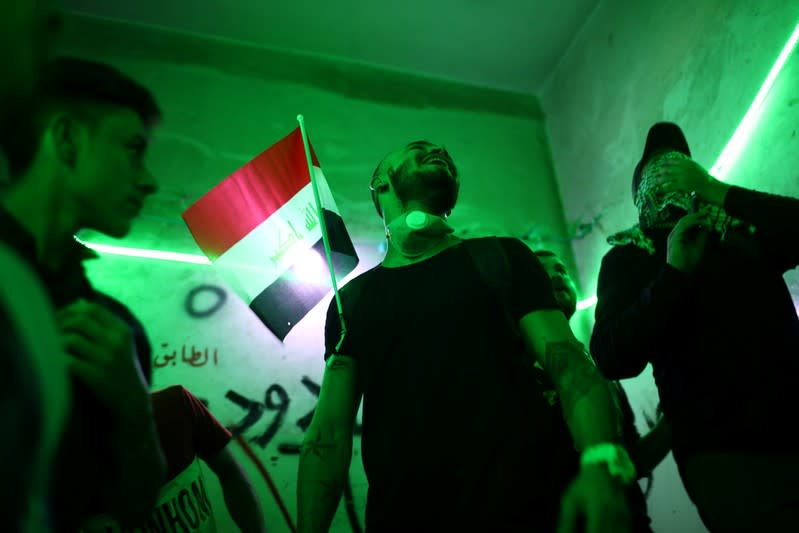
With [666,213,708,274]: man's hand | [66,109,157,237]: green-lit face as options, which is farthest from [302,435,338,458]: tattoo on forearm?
[666,213,708,274]: man's hand

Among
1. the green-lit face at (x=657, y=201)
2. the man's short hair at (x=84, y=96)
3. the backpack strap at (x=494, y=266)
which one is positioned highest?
the green-lit face at (x=657, y=201)

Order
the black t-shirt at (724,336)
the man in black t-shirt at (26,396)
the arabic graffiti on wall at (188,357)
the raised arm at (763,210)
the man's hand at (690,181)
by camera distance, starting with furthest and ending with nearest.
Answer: the arabic graffiti on wall at (188,357) < the man's hand at (690,181) < the raised arm at (763,210) < the black t-shirt at (724,336) < the man in black t-shirt at (26,396)

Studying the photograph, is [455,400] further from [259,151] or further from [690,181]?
[259,151]

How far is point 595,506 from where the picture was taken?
827 millimetres

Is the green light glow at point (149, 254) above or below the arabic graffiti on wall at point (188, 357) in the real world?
above

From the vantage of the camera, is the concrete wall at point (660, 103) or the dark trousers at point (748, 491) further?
the concrete wall at point (660, 103)

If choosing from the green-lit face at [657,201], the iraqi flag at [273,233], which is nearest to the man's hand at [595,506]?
the green-lit face at [657,201]

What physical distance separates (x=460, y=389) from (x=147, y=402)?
65 cm

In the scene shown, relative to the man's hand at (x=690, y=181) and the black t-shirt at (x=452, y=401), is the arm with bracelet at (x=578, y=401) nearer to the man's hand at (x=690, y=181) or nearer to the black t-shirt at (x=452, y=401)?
the black t-shirt at (x=452, y=401)

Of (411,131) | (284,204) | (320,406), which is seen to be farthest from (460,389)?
(411,131)

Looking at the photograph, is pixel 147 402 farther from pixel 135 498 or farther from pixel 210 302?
pixel 210 302

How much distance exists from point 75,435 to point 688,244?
156cm

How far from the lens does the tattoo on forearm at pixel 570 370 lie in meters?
1.07

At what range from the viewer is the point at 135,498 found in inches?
31.2
